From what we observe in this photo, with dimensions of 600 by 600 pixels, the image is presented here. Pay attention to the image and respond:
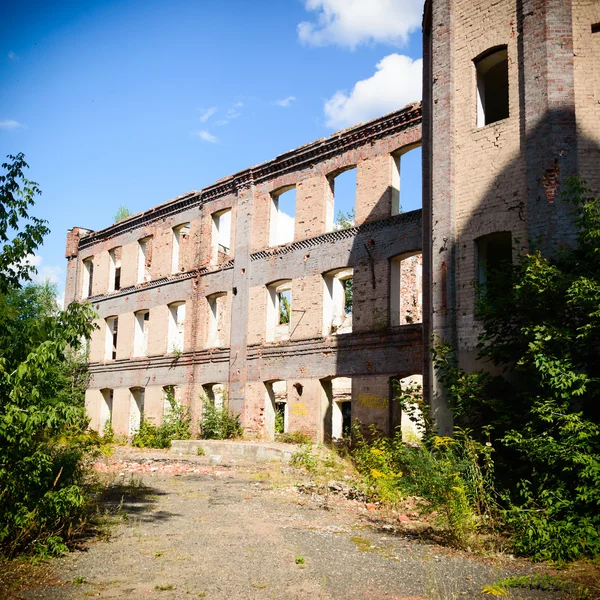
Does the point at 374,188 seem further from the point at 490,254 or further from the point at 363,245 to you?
the point at 490,254

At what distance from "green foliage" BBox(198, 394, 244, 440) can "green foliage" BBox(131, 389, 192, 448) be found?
0.99 metres

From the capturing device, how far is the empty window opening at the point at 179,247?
2503cm

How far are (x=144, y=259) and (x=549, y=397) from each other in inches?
856

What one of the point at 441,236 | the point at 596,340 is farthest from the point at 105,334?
the point at 596,340

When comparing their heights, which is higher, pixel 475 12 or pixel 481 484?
pixel 475 12

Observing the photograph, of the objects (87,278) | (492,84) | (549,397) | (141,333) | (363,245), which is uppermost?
(492,84)

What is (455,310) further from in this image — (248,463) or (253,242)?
(253,242)

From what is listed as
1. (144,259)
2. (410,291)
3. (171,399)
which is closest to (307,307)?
(410,291)

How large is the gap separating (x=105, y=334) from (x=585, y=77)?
2245 cm

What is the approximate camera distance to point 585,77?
10.5 meters

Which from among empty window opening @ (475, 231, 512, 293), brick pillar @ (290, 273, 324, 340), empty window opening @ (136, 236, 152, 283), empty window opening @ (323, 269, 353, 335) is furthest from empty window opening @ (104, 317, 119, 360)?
empty window opening @ (475, 231, 512, 293)

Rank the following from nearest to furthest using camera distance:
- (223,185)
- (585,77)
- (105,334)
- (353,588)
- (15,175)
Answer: (353,588), (15,175), (585,77), (223,185), (105,334)

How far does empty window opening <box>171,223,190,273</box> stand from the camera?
82.1ft

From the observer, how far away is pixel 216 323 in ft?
76.1
